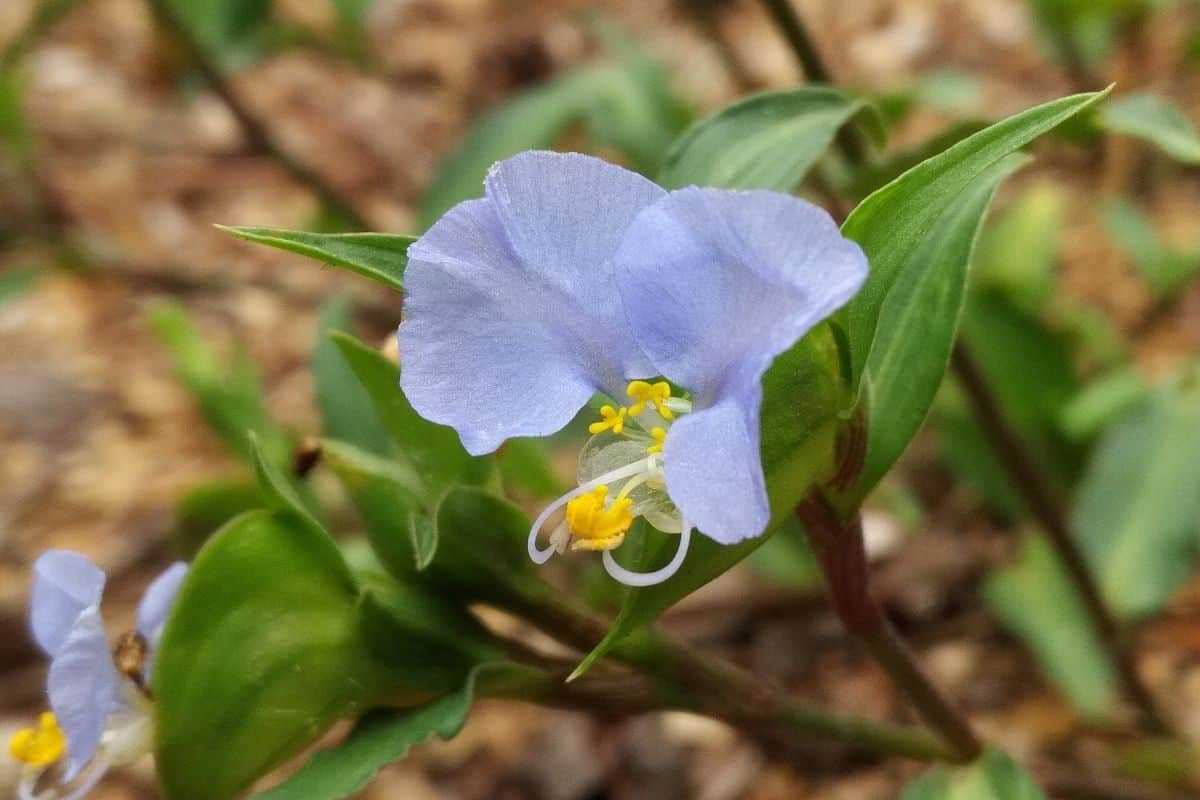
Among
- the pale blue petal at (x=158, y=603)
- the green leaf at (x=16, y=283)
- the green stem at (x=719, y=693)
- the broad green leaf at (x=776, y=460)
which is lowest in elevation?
the green stem at (x=719, y=693)

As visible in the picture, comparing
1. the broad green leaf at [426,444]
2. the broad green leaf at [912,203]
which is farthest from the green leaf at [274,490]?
the broad green leaf at [912,203]

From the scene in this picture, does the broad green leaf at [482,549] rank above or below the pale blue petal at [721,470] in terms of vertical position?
below

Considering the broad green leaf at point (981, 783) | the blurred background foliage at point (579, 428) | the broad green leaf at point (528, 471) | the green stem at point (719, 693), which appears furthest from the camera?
the blurred background foliage at point (579, 428)

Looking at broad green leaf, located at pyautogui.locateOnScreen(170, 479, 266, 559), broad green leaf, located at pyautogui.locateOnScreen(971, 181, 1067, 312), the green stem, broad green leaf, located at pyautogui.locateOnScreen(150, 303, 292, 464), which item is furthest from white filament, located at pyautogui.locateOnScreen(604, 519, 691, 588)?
broad green leaf, located at pyautogui.locateOnScreen(971, 181, 1067, 312)

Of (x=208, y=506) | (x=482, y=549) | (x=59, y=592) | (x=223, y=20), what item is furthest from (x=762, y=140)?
(x=223, y=20)

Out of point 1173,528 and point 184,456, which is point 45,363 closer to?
point 184,456

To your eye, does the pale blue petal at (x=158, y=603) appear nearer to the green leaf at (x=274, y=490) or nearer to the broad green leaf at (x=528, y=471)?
the green leaf at (x=274, y=490)

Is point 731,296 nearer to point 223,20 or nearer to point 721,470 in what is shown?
point 721,470
